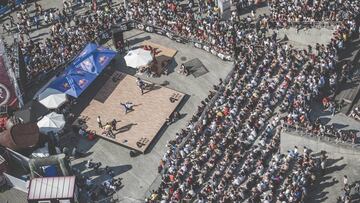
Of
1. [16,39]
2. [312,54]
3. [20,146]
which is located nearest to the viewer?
[20,146]

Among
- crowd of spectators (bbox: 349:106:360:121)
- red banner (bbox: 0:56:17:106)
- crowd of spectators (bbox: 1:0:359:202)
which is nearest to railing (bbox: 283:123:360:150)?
crowd of spectators (bbox: 1:0:359:202)

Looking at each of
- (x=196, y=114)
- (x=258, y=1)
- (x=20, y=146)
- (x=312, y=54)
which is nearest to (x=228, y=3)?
(x=258, y=1)

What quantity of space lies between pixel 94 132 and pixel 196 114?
1079 cm

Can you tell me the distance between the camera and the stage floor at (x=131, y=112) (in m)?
72.2

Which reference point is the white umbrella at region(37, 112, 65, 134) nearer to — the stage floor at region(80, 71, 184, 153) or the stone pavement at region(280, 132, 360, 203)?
the stage floor at region(80, 71, 184, 153)

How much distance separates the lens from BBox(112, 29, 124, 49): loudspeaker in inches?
3179

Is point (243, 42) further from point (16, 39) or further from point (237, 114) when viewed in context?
point (16, 39)

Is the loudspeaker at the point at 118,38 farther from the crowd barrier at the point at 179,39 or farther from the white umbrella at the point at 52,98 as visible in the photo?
the white umbrella at the point at 52,98

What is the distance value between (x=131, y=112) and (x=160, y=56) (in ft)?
30.4

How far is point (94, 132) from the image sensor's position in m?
72.8

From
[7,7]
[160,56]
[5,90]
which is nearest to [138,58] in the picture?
[160,56]

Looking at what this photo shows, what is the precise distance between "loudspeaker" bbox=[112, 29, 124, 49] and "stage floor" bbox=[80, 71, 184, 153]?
411 cm

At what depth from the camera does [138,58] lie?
77.8 m

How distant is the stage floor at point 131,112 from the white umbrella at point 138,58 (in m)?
1.88
